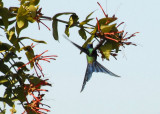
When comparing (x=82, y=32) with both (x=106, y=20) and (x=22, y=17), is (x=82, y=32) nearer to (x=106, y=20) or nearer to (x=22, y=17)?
(x=106, y=20)

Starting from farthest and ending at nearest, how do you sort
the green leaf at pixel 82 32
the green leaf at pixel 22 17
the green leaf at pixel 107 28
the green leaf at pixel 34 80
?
1. the green leaf at pixel 34 80
2. the green leaf at pixel 82 32
3. the green leaf at pixel 22 17
4. the green leaf at pixel 107 28

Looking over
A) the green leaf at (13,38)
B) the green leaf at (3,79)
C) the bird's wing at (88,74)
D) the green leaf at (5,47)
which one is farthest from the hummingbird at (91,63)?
the green leaf at (3,79)

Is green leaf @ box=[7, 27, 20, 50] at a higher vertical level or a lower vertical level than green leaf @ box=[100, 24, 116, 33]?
higher

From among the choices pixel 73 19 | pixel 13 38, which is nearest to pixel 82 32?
pixel 73 19

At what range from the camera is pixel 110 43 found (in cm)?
341

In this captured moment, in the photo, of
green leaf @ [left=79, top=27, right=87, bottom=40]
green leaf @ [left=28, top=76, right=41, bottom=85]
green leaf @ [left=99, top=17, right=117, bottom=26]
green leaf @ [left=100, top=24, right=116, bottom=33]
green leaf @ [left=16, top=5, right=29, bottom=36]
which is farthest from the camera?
green leaf @ [left=28, top=76, right=41, bottom=85]

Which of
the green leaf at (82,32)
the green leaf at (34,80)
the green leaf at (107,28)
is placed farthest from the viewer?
the green leaf at (34,80)

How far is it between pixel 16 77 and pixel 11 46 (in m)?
0.32

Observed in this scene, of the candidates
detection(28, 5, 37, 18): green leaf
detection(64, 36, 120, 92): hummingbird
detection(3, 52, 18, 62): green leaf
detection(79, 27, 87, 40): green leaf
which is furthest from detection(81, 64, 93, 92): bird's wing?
detection(3, 52, 18, 62): green leaf

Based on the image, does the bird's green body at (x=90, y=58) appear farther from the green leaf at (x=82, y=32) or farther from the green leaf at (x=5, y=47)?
the green leaf at (x=5, y=47)

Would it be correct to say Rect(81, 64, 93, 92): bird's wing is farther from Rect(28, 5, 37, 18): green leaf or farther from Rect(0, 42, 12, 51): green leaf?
Rect(0, 42, 12, 51): green leaf

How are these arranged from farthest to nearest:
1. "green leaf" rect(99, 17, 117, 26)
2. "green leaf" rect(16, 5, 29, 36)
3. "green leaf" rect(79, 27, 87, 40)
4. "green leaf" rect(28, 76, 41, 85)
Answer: "green leaf" rect(28, 76, 41, 85)
"green leaf" rect(79, 27, 87, 40)
"green leaf" rect(16, 5, 29, 36)
"green leaf" rect(99, 17, 117, 26)

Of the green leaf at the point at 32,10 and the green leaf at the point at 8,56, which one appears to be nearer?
the green leaf at the point at 32,10

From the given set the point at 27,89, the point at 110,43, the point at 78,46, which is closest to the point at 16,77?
the point at 27,89
